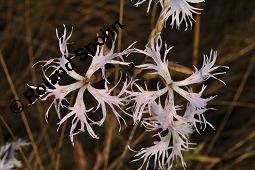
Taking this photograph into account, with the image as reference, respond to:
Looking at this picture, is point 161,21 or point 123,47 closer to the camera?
point 161,21

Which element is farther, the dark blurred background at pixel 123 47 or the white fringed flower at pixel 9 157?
the dark blurred background at pixel 123 47

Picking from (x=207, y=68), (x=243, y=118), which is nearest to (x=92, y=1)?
(x=243, y=118)

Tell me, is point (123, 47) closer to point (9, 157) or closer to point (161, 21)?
point (9, 157)

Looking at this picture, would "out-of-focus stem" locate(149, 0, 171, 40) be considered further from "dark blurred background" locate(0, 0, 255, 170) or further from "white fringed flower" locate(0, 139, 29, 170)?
"dark blurred background" locate(0, 0, 255, 170)

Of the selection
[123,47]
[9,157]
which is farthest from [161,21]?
[123,47]

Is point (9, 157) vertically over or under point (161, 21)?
under

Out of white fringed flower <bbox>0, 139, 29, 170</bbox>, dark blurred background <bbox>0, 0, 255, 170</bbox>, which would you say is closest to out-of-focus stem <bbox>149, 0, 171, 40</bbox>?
white fringed flower <bbox>0, 139, 29, 170</bbox>

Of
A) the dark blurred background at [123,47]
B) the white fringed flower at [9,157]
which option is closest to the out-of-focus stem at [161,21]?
the white fringed flower at [9,157]

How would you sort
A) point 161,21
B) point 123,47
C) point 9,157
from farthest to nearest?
1. point 123,47
2. point 9,157
3. point 161,21

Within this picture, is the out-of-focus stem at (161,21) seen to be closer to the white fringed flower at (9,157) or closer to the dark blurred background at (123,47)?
the white fringed flower at (9,157)
